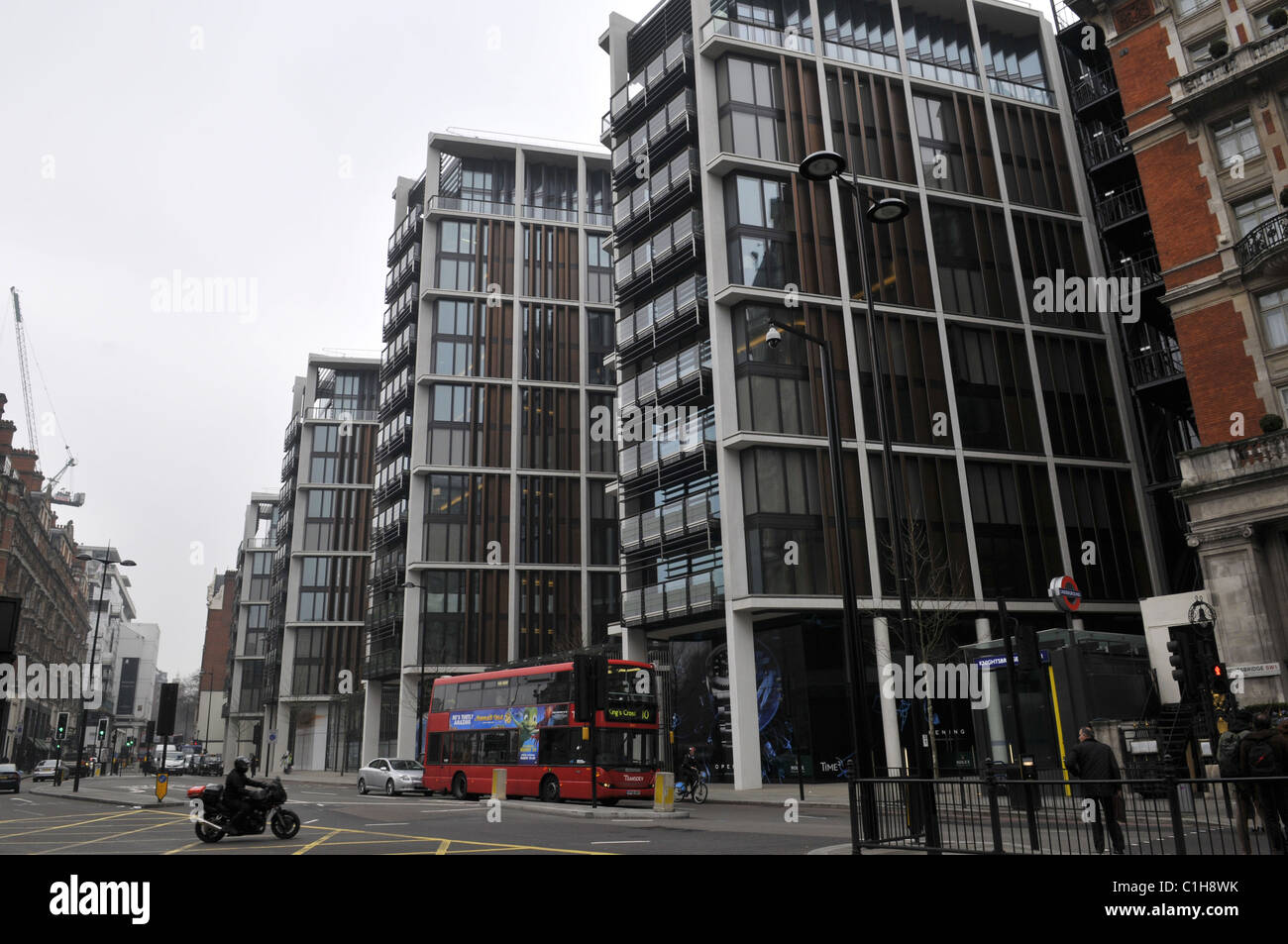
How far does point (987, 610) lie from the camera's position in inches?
1499

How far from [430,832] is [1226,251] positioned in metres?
29.2

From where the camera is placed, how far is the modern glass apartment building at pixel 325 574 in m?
73.8

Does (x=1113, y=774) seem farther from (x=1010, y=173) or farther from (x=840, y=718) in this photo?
(x=1010, y=173)

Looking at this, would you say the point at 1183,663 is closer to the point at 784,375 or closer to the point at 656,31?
the point at 784,375

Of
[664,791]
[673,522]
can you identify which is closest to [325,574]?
[673,522]

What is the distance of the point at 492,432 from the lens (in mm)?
57812

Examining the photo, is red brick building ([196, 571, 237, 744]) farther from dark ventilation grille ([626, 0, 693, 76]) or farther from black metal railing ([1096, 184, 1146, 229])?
black metal railing ([1096, 184, 1146, 229])

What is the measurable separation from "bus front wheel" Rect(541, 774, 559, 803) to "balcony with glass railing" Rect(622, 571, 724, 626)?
37.3ft

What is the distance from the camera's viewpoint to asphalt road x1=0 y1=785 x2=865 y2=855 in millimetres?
13820

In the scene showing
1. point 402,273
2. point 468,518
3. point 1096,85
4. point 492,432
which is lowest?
point 468,518

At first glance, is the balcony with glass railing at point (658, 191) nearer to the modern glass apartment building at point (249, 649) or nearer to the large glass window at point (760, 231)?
the large glass window at point (760, 231)

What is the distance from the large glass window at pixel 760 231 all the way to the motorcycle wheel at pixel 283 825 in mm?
28151

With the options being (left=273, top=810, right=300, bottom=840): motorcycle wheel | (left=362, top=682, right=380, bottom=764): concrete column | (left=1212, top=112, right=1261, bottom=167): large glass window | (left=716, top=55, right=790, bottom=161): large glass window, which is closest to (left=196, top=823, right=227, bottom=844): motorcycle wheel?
(left=273, top=810, right=300, bottom=840): motorcycle wheel
